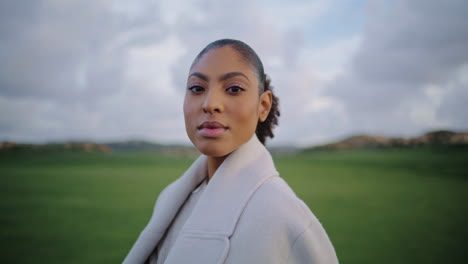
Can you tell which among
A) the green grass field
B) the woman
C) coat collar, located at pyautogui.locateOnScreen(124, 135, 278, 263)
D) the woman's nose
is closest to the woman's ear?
the woman

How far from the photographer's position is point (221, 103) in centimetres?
134

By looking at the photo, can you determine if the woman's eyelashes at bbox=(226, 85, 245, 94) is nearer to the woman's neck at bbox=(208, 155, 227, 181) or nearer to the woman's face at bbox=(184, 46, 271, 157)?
the woman's face at bbox=(184, 46, 271, 157)

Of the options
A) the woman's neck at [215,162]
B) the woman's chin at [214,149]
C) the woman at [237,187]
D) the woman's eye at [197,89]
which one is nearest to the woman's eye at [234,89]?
the woman at [237,187]

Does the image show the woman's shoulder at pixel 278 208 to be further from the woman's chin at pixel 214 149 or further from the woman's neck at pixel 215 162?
the woman's neck at pixel 215 162

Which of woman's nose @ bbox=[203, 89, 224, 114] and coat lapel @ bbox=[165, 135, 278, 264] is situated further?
woman's nose @ bbox=[203, 89, 224, 114]

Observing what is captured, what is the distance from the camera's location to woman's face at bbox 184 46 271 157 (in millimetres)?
1354

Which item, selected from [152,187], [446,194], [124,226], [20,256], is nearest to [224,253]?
[20,256]

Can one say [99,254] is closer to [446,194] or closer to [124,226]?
[124,226]

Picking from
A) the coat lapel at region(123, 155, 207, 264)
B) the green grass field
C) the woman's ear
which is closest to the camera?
the woman's ear

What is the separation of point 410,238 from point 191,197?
4838 mm

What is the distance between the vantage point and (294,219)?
1194mm

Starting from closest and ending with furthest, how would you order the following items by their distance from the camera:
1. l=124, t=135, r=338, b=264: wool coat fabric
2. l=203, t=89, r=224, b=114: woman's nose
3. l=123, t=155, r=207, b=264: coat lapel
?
l=124, t=135, r=338, b=264: wool coat fabric < l=203, t=89, r=224, b=114: woman's nose < l=123, t=155, r=207, b=264: coat lapel

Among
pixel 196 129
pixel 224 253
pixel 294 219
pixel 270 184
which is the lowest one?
pixel 224 253

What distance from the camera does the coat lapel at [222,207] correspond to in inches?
47.9
